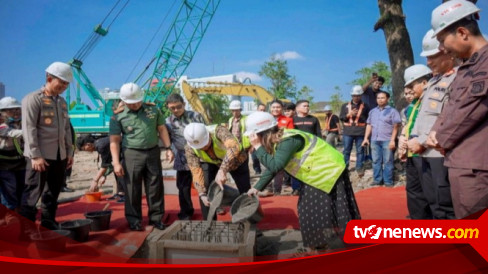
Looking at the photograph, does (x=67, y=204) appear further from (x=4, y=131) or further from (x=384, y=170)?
(x=384, y=170)

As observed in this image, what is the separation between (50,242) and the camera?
1.98 metres

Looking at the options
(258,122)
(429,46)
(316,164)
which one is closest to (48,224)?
(258,122)

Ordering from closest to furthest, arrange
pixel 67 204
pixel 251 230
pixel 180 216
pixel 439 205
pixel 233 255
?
1. pixel 439 205
2. pixel 233 255
3. pixel 251 230
4. pixel 180 216
5. pixel 67 204

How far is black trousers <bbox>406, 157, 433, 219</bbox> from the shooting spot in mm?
2102

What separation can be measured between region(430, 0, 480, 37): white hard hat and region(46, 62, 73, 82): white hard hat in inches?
78.6

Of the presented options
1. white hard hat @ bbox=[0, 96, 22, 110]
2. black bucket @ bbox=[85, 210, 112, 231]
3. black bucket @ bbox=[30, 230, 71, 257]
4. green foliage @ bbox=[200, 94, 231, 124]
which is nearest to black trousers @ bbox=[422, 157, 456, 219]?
green foliage @ bbox=[200, 94, 231, 124]

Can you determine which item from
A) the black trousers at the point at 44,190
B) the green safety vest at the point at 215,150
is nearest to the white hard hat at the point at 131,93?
the green safety vest at the point at 215,150

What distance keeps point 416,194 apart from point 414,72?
79 cm

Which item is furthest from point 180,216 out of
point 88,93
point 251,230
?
point 88,93

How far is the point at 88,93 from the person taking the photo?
72.1 inches

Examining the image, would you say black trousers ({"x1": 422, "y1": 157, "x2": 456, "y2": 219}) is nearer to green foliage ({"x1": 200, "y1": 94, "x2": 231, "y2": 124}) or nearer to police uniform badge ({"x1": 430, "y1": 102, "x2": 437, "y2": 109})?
police uniform badge ({"x1": 430, "y1": 102, "x2": 437, "y2": 109})

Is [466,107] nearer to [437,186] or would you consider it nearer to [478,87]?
[478,87]

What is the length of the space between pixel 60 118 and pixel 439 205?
8.43 feet

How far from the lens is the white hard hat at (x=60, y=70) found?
2.02m
